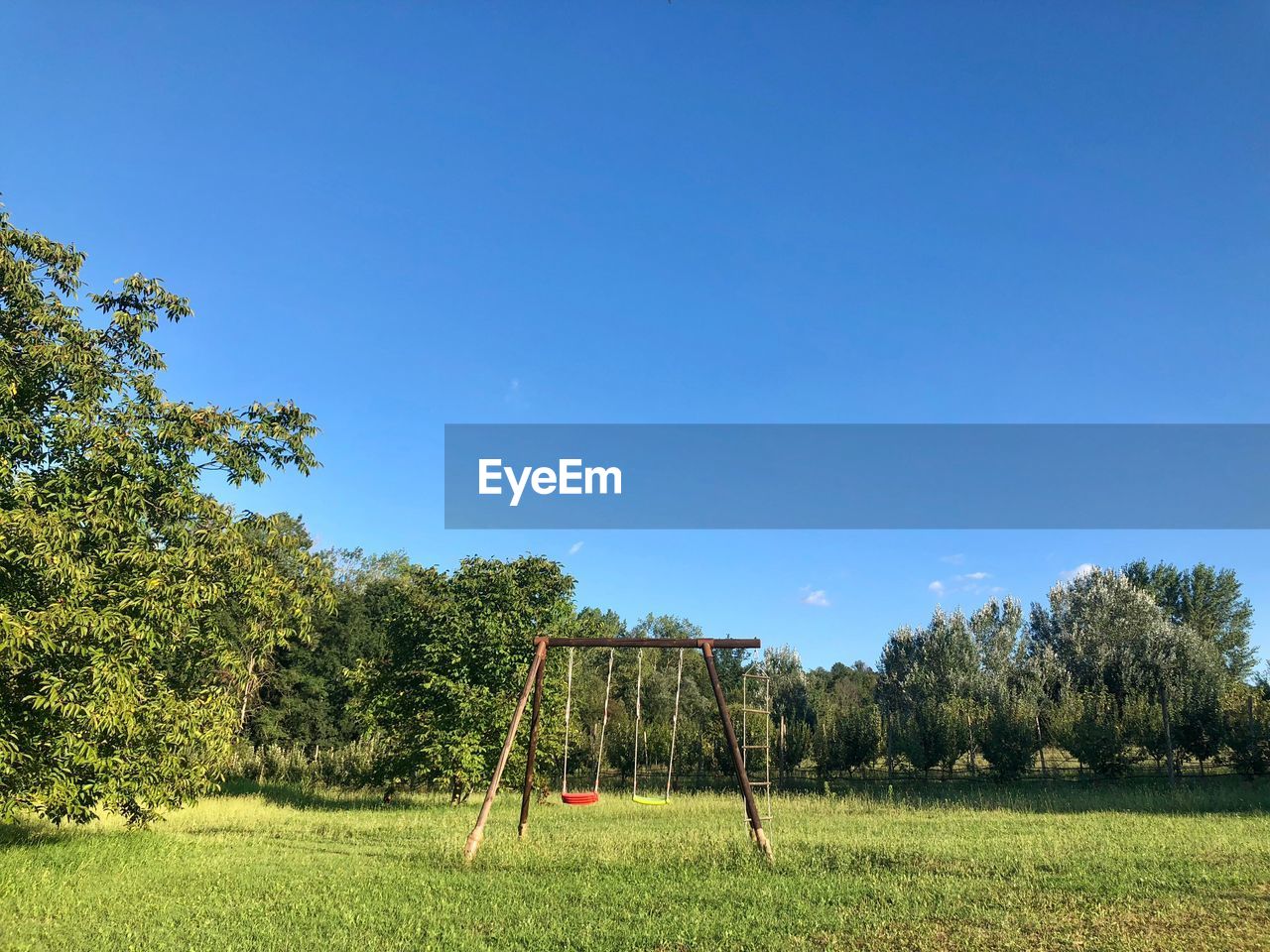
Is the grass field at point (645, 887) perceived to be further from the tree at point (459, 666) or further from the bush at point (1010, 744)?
the bush at point (1010, 744)

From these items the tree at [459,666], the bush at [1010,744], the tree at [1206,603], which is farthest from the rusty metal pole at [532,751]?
the tree at [1206,603]

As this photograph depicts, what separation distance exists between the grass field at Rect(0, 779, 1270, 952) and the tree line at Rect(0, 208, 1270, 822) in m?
1.92

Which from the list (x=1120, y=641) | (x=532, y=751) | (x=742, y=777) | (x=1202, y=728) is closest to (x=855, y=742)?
(x=1202, y=728)

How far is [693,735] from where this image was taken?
3619 centimetres

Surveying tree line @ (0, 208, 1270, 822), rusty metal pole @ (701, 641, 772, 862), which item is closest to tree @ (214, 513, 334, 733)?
tree line @ (0, 208, 1270, 822)

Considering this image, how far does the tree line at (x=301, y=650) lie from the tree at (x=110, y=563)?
0.04 m

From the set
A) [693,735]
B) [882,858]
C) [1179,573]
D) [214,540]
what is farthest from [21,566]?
[1179,573]

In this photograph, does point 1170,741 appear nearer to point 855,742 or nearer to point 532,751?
point 855,742

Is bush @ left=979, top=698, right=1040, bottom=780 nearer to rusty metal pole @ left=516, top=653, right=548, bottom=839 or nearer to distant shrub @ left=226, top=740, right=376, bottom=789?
distant shrub @ left=226, top=740, right=376, bottom=789

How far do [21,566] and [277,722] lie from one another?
3310 cm

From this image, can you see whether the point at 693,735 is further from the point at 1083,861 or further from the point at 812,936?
the point at 812,936

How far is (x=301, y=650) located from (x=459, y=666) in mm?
20423

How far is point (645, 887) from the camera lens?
9.92 meters

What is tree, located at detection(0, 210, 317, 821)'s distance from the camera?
954 centimetres
